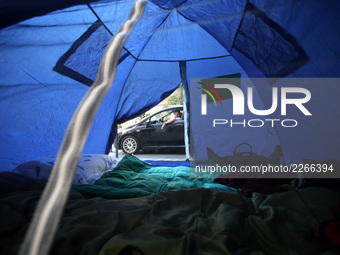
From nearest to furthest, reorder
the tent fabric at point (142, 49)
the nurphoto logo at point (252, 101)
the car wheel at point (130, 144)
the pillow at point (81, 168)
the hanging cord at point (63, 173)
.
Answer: the hanging cord at point (63, 173) → the tent fabric at point (142, 49) → the pillow at point (81, 168) → the nurphoto logo at point (252, 101) → the car wheel at point (130, 144)

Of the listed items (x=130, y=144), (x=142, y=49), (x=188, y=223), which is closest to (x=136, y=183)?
(x=188, y=223)

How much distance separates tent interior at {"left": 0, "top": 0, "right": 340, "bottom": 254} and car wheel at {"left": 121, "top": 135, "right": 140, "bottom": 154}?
1.80 meters

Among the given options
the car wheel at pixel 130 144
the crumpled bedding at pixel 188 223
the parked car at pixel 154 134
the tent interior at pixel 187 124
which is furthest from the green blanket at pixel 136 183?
the car wheel at pixel 130 144

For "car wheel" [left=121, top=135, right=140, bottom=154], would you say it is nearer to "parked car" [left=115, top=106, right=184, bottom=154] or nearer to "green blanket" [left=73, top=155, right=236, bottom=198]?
"parked car" [left=115, top=106, right=184, bottom=154]

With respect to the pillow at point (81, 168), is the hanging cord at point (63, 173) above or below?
below

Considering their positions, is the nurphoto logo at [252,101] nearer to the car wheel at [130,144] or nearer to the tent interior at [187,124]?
the tent interior at [187,124]

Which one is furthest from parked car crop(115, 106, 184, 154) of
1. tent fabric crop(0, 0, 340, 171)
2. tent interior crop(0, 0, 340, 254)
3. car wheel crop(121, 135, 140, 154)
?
tent fabric crop(0, 0, 340, 171)

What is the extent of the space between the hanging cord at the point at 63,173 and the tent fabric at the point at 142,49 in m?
0.82

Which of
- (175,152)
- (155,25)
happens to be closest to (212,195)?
(155,25)

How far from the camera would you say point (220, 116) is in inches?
97.2

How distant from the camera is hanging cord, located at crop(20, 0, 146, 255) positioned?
0.39 meters

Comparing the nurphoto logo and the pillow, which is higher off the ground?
the nurphoto logo

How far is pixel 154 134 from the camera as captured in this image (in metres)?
4.20

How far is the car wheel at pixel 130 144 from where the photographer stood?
14.3 feet
